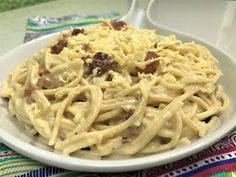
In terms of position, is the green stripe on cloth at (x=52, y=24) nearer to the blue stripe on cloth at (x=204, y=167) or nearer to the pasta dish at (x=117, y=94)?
the pasta dish at (x=117, y=94)

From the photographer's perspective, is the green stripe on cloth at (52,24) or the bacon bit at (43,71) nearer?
the bacon bit at (43,71)

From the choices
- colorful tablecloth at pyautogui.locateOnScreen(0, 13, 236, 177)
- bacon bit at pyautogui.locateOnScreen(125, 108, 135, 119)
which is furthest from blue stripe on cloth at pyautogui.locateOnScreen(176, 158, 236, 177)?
bacon bit at pyautogui.locateOnScreen(125, 108, 135, 119)

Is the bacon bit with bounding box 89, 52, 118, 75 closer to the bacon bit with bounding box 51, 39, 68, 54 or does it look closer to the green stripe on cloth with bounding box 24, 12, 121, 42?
the bacon bit with bounding box 51, 39, 68, 54

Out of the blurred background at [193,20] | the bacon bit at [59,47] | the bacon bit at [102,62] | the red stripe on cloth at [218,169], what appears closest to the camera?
the red stripe on cloth at [218,169]

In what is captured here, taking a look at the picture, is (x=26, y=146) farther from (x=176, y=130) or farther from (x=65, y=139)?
(x=176, y=130)

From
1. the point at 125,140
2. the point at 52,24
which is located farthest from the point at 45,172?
the point at 52,24

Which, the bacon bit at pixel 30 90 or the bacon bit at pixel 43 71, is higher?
the bacon bit at pixel 43 71

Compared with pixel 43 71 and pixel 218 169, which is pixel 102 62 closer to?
pixel 43 71

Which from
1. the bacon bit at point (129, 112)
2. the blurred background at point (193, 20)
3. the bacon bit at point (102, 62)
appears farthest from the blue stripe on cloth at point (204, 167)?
the blurred background at point (193, 20)

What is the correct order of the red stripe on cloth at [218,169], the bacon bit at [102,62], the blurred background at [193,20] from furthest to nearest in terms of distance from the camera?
the blurred background at [193,20], the bacon bit at [102,62], the red stripe on cloth at [218,169]
